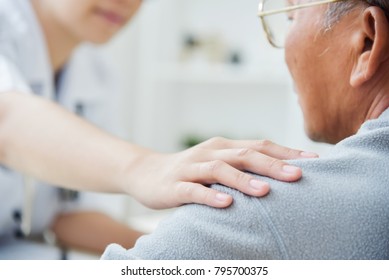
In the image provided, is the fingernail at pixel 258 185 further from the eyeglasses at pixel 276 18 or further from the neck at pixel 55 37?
the neck at pixel 55 37

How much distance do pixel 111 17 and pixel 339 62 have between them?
78 cm

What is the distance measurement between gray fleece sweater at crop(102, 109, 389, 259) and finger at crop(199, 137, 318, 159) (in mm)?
64

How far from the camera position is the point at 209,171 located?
1.91 feet

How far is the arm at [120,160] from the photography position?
56 cm

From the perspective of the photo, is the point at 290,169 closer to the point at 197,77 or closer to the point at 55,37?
the point at 55,37

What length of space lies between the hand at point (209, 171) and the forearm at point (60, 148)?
5 centimetres

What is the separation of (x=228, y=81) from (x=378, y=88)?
1.72 m

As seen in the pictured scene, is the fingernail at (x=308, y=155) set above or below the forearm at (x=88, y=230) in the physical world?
above

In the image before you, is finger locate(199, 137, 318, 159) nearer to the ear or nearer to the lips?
the ear

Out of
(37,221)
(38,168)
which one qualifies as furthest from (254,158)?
(37,221)

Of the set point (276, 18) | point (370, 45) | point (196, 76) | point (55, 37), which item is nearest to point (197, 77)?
point (196, 76)

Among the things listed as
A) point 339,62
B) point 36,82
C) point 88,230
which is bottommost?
point 88,230

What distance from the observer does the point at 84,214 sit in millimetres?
1407

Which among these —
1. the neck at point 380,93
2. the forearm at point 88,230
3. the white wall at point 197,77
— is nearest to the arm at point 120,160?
the neck at point 380,93
